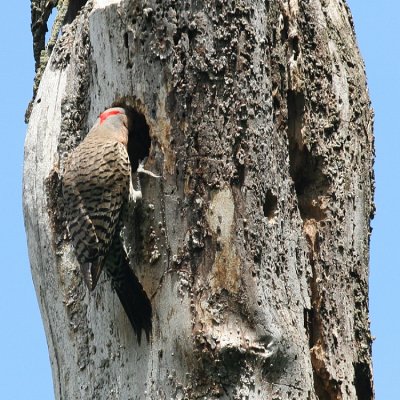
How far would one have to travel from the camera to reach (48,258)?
6.25m

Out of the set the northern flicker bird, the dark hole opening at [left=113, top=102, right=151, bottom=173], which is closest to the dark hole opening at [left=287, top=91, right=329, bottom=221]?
the dark hole opening at [left=113, top=102, right=151, bottom=173]

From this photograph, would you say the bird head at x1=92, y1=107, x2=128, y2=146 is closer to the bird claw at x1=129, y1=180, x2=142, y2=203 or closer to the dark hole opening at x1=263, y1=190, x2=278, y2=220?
the bird claw at x1=129, y1=180, x2=142, y2=203

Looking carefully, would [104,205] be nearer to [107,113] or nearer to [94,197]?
[94,197]

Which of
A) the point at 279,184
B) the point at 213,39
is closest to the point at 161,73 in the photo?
the point at 213,39

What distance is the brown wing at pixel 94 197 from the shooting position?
559 cm

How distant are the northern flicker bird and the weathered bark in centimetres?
10

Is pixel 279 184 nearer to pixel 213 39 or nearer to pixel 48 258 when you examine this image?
pixel 213 39

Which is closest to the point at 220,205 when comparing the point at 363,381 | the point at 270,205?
the point at 270,205

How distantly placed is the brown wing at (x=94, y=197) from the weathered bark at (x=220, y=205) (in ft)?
0.58

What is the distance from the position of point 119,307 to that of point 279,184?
1006 millimetres

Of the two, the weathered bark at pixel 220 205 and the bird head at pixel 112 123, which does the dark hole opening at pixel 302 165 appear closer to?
the weathered bark at pixel 220 205

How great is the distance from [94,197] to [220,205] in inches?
27.6

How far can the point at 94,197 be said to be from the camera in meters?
5.81

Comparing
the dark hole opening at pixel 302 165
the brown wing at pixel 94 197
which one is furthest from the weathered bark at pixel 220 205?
the brown wing at pixel 94 197
